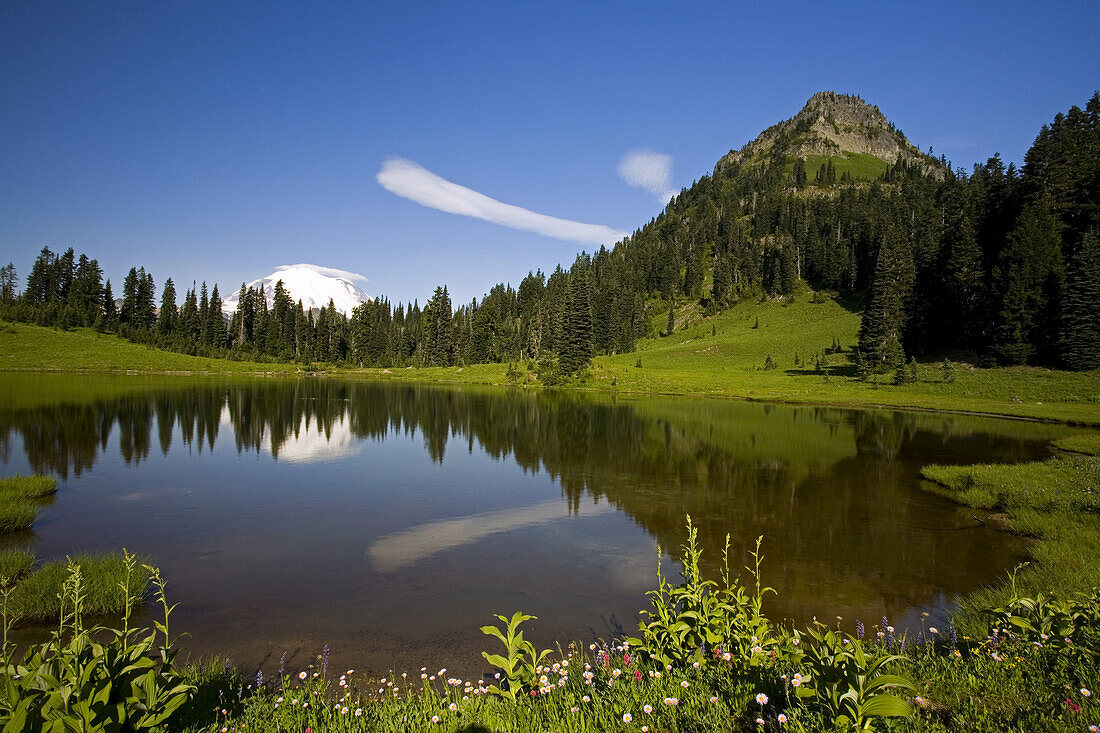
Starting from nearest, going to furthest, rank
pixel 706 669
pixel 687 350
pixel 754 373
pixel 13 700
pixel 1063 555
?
pixel 13 700
pixel 706 669
pixel 1063 555
pixel 754 373
pixel 687 350

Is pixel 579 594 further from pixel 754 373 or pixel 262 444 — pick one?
pixel 754 373

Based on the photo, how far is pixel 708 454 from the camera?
27.8 meters

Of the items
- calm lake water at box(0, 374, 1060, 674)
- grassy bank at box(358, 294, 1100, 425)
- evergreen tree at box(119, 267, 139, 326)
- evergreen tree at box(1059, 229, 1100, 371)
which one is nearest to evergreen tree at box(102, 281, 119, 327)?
evergreen tree at box(119, 267, 139, 326)

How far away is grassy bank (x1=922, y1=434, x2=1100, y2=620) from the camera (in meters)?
10.5

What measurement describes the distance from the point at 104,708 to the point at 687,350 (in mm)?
114001

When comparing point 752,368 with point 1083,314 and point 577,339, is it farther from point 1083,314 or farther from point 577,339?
point 1083,314

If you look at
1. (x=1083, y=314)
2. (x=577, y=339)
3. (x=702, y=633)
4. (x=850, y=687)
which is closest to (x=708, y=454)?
(x=702, y=633)

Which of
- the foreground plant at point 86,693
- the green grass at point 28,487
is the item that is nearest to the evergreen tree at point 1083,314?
the foreground plant at point 86,693

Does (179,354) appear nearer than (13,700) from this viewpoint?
No

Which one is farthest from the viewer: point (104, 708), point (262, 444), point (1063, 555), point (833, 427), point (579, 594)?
point (833, 427)

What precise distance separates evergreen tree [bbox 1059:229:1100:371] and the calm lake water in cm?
2477

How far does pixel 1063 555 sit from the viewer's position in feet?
40.2

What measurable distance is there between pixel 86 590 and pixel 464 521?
9219 mm

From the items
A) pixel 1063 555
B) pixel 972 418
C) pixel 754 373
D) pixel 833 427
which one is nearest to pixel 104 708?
pixel 1063 555
